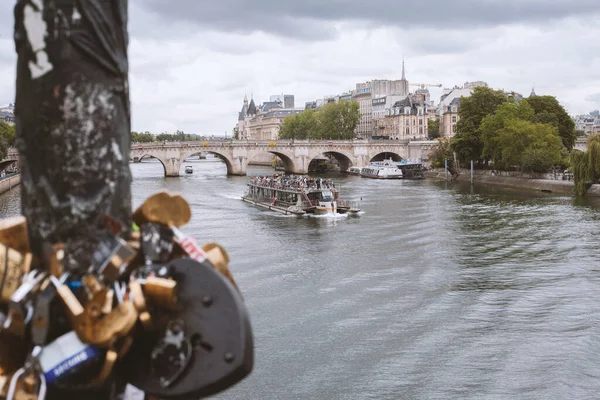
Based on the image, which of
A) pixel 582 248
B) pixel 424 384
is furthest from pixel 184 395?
pixel 582 248

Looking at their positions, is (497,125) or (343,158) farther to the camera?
(343,158)

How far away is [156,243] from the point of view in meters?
2.02

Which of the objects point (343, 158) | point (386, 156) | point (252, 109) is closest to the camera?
point (343, 158)

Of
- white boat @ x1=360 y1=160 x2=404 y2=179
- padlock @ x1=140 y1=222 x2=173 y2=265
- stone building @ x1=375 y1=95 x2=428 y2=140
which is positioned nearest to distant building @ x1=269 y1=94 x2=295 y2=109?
stone building @ x1=375 y1=95 x2=428 y2=140

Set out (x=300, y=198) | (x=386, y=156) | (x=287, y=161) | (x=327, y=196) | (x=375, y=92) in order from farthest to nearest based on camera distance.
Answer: (x=375, y=92)
(x=386, y=156)
(x=287, y=161)
(x=300, y=198)
(x=327, y=196)

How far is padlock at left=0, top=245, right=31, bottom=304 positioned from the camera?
1.93 metres

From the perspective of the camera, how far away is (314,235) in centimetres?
2850

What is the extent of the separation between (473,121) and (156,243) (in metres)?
61.0

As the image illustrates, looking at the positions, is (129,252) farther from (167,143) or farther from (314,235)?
(167,143)

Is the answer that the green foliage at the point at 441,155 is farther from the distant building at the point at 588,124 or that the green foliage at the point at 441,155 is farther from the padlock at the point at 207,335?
the distant building at the point at 588,124

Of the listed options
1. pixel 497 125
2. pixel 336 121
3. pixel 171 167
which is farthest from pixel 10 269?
pixel 336 121

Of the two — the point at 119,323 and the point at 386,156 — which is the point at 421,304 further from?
the point at 386,156

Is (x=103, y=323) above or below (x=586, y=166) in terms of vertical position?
below

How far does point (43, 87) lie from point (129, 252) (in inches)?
18.4
